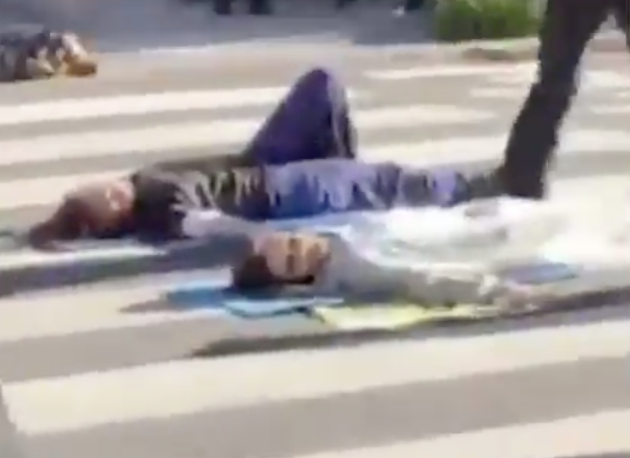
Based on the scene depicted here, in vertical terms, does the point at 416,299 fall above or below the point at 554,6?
below

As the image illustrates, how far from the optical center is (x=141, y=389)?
2.74m

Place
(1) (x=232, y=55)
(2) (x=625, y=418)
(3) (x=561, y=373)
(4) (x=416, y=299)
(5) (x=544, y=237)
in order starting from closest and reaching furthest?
1. (2) (x=625, y=418)
2. (3) (x=561, y=373)
3. (4) (x=416, y=299)
4. (5) (x=544, y=237)
5. (1) (x=232, y=55)

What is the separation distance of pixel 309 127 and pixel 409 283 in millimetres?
841

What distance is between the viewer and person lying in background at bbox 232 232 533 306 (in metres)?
3.14

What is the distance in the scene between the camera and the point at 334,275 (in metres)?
3.21

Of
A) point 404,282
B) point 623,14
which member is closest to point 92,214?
point 404,282

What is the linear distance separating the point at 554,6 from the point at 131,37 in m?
5.29

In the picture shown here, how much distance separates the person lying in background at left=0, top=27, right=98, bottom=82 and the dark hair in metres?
2.85

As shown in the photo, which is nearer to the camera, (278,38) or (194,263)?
(194,263)

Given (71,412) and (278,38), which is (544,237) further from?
(278,38)

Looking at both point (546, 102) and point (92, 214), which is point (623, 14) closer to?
point (546, 102)

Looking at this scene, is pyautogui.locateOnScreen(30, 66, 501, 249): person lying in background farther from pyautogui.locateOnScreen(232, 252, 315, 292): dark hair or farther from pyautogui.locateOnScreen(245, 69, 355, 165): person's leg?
pyautogui.locateOnScreen(232, 252, 315, 292): dark hair

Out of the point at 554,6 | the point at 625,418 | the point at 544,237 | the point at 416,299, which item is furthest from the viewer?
the point at 554,6

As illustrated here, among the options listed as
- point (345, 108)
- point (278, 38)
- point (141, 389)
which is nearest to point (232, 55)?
point (278, 38)
